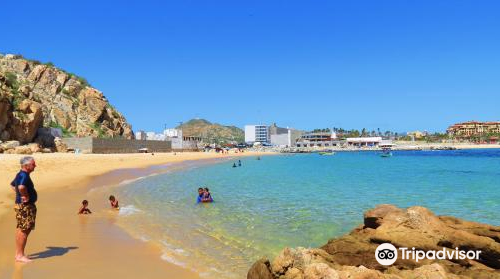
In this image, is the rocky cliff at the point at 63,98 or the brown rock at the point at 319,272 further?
the rocky cliff at the point at 63,98

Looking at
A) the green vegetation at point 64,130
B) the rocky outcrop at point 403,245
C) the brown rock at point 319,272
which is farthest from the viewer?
the green vegetation at point 64,130

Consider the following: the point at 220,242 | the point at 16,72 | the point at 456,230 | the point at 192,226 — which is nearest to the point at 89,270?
the point at 220,242

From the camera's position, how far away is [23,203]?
7.80 metres

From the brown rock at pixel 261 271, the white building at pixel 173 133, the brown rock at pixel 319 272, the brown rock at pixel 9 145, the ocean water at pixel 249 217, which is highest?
the white building at pixel 173 133

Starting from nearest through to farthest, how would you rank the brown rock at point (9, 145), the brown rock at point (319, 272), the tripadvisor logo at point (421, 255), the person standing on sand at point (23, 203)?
the brown rock at point (319, 272) < the tripadvisor logo at point (421, 255) < the person standing on sand at point (23, 203) < the brown rock at point (9, 145)

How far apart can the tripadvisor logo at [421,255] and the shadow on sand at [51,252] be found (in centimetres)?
662

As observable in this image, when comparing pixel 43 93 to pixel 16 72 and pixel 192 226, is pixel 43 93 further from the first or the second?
pixel 192 226

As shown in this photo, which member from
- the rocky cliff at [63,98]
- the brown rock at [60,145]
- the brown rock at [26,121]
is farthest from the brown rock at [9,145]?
the rocky cliff at [63,98]

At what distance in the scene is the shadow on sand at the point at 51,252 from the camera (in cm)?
829

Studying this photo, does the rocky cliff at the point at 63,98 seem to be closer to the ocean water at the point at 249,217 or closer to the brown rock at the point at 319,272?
the ocean water at the point at 249,217

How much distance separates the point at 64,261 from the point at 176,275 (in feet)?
7.95

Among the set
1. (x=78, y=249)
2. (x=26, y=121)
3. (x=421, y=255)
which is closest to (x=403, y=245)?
(x=421, y=255)

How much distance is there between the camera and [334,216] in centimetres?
1525

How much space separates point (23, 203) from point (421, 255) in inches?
293
